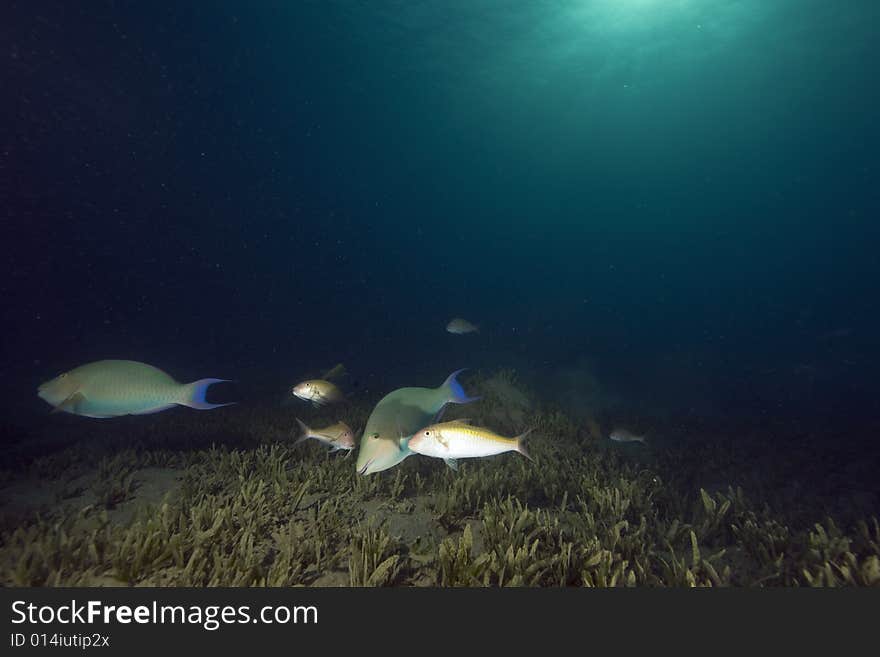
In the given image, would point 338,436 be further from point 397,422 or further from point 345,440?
point 397,422

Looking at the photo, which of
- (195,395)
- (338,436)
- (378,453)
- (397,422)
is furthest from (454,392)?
(195,395)

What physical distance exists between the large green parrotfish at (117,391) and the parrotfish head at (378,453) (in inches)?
51.8

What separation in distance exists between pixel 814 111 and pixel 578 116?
29998 mm

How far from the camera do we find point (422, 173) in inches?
3846

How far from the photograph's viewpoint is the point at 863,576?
326 centimetres

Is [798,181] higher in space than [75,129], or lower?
higher

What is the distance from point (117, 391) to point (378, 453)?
2.32m

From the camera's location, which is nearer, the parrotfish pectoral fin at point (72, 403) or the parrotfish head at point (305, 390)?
the parrotfish pectoral fin at point (72, 403)

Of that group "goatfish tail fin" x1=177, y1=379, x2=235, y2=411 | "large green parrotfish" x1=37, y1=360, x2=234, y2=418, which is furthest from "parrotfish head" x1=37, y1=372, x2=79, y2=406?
"goatfish tail fin" x1=177, y1=379, x2=235, y2=411

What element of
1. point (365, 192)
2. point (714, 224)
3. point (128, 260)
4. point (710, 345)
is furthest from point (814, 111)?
point (128, 260)

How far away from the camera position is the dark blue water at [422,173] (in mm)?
26031

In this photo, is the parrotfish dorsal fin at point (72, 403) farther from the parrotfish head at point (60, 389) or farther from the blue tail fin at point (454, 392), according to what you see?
the blue tail fin at point (454, 392)

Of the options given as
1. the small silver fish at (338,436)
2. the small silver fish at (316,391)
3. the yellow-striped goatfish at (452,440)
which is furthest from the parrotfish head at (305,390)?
the yellow-striped goatfish at (452,440)

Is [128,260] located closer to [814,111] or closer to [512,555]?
[512,555]
